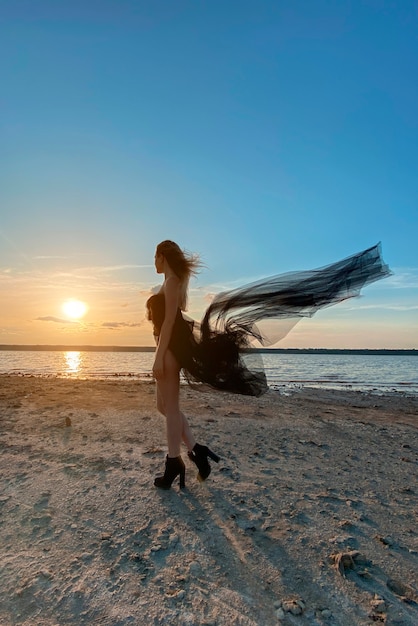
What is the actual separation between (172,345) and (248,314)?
42.6 inches

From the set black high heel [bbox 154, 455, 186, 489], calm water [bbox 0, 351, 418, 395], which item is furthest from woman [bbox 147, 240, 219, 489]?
calm water [bbox 0, 351, 418, 395]

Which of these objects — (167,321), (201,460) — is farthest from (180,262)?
(201,460)

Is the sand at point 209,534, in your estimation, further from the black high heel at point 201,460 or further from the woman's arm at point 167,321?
the woman's arm at point 167,321

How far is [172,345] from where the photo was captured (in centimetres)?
407

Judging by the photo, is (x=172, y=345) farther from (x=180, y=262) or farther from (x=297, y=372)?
(x=297, y=372)

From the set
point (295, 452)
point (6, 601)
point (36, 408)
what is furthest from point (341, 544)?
point (36, 408)

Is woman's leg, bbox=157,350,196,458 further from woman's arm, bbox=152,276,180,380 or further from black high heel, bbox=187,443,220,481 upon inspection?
black high heel, bbox=187,443,220,481

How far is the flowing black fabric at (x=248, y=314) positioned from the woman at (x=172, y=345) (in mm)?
14

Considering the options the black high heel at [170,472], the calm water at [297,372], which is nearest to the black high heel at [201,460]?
the black high heel at [170,472]

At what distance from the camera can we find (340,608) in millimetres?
2422

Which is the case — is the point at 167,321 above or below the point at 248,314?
below

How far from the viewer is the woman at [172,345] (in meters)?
4.04

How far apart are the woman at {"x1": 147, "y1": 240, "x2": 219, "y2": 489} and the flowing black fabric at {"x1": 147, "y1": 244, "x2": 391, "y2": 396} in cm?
1

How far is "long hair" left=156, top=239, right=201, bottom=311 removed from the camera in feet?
13.7
